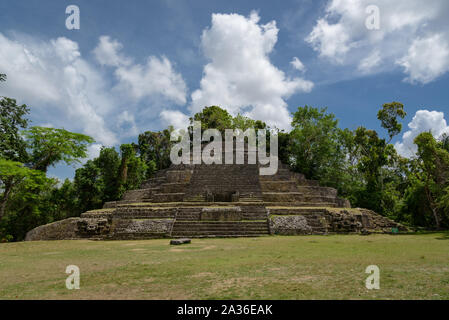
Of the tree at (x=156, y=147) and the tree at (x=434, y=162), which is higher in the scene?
the tree at (x=156, y=147)

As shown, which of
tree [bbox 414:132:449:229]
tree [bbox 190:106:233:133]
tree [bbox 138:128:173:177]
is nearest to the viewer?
tree [bbox 414:132:449:229]

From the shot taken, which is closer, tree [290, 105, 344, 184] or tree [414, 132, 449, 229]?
tree [414, 132, 449, 229]

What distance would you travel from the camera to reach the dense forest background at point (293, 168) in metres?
14.8

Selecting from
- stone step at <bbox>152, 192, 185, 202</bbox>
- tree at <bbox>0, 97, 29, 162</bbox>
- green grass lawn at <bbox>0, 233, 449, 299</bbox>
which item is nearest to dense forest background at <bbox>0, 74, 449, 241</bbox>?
tree at <bbox>0, 97, 29, 162</bbox>

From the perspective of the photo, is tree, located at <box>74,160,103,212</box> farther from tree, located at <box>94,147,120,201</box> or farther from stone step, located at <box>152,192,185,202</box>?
stone step, located at <box>152,192,185,202</box>

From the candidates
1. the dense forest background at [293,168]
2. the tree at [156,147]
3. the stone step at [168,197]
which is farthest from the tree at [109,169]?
the tree at [156,147]

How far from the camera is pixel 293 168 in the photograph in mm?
31016

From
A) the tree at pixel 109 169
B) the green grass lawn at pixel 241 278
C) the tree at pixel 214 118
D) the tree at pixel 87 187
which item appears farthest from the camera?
the tree at pixel 214 118

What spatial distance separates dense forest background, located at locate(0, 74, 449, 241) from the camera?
14.8 m

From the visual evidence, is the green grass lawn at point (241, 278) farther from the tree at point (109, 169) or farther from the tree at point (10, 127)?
the tree at point (109, 169)

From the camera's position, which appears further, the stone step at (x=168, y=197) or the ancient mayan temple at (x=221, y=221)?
the stone step at (x=168, y=197)

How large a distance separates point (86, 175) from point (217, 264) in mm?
22180

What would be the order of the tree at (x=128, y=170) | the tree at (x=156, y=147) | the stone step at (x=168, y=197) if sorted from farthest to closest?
the tree at (x=156, y=147) < the tree at (x=128, y=170) < the stone step at (x=168, y=197)

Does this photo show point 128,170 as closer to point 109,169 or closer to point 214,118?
point 109,169
